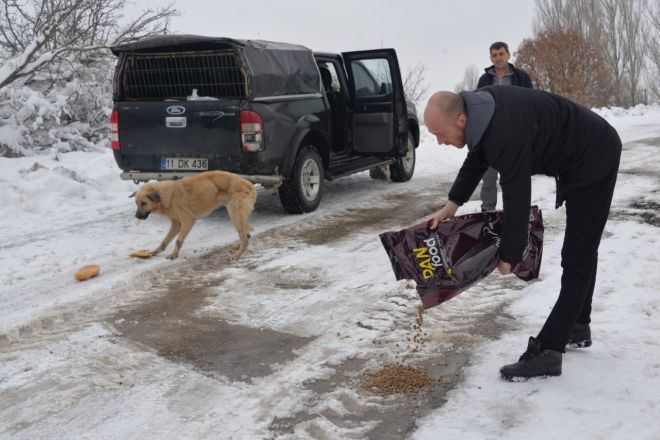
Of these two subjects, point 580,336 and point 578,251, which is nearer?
point 578,251

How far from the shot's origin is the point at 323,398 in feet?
11.4

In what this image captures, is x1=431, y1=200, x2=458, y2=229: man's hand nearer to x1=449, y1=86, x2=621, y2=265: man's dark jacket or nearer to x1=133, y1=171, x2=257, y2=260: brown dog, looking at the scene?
x1=449, y1=86, x2=621, y2=265: man's dark jacket

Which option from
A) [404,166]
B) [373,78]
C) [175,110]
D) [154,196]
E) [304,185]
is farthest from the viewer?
[404,166]

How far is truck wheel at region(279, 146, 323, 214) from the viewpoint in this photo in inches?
326

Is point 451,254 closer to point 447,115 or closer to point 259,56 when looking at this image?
point 447,115

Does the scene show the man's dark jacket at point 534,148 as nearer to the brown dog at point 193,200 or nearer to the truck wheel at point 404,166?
the brown dog at point 193,200

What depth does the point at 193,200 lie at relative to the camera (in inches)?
265

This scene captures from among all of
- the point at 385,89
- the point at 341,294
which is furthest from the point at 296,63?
the point at 341,294

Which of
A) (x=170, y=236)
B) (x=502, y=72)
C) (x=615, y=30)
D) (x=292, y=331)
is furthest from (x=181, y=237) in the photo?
(x=615, y=30)

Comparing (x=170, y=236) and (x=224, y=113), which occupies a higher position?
(x=224, y=113)

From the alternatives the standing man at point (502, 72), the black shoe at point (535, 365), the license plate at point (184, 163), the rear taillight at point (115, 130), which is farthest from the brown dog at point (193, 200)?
the black shoe at point (535, 365)

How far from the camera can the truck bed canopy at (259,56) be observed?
297 inches

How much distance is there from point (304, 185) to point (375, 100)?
2.08 meters

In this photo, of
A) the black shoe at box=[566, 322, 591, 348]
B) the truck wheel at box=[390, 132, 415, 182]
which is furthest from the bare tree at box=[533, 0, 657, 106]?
A: the black shoe at box=[566, 322, 591, 348]
